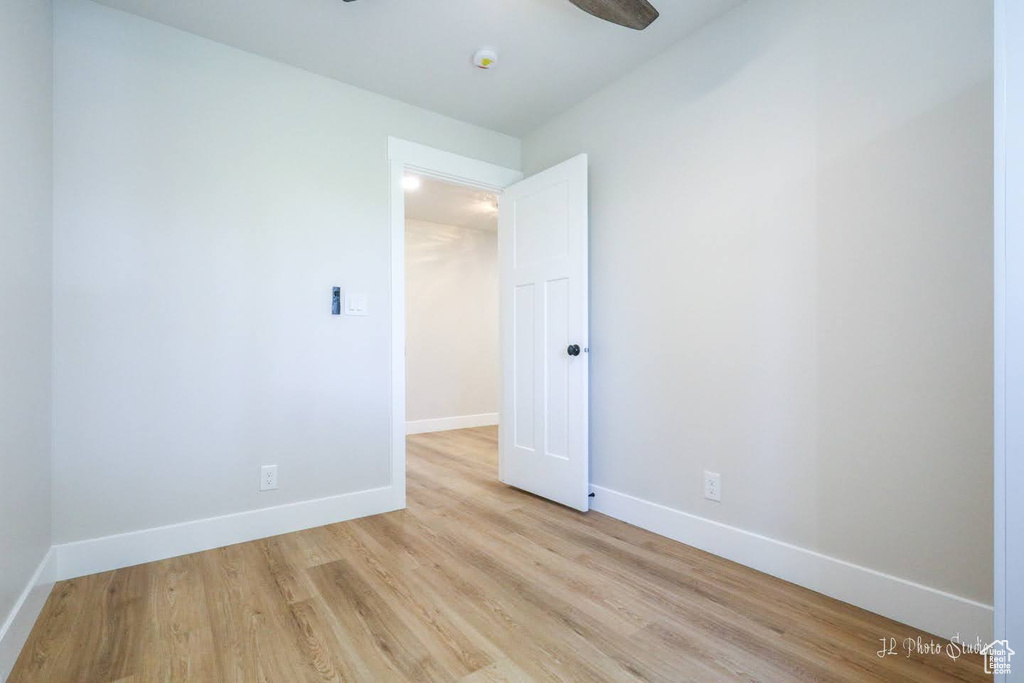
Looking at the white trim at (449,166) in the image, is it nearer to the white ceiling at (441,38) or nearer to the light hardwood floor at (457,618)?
the white ceiling at (441,38)

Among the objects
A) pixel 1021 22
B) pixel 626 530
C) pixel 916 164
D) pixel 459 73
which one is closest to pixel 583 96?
pixel 459 73

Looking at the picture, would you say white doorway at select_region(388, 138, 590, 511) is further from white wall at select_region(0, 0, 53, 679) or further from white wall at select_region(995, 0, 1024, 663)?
white wall at select_region(995, 0, 1024, 663)

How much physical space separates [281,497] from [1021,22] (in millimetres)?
3056

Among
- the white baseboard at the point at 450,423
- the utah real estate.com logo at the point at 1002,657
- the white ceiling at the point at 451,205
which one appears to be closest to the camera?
the utah real estate.com logo at the point at 1002,657

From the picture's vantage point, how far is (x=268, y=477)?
2.42m

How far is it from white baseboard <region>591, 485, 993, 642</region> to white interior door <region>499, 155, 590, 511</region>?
1.69 feet

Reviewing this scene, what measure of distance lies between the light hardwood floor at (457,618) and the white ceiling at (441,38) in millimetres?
2371

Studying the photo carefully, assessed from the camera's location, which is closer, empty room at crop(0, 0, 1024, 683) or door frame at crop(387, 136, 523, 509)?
empty room at crop(0, 0, 1024, 683)

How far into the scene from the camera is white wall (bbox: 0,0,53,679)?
142 cm

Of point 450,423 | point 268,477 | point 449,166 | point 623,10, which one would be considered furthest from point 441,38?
point 450,423

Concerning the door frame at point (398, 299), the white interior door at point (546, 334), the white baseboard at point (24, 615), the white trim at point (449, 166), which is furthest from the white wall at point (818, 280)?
the white baseboard at point (24, 615)

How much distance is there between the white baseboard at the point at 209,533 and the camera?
199 cm

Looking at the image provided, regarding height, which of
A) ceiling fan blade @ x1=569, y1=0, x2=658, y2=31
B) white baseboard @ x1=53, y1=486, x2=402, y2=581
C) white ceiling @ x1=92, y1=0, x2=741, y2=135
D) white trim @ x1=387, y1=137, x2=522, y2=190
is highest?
white ceiling @ x1=92, y1=0, x2=741, y2=135

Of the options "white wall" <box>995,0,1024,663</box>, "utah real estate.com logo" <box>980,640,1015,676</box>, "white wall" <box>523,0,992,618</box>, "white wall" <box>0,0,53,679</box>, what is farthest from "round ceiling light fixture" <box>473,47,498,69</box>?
"utah real estate.com logo" <box>980,640,1015,676</box>
